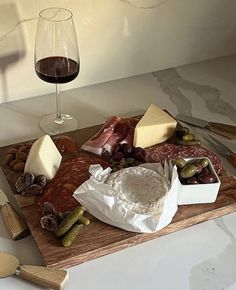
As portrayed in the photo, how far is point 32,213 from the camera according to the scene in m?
0.91

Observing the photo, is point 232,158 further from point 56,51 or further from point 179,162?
point 56,51

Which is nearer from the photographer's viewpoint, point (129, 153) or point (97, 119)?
point (129, 153)

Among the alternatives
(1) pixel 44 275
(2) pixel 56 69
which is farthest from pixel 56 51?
(1) pixel 44 275

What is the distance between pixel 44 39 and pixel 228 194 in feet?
1.49

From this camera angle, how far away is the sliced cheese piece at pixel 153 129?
1.05 meters

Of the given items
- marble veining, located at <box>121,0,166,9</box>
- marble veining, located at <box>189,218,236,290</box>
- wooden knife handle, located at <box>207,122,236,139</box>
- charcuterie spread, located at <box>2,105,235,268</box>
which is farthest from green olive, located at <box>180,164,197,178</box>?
marble veining, located at <box>121,0,166,9</box>

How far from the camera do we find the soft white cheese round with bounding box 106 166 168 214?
874mm

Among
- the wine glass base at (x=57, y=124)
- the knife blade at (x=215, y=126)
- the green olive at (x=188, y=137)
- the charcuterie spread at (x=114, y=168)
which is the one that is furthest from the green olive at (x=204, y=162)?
the wine glass base at (x=57, y=124)

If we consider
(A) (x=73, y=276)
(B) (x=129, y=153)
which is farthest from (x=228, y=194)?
(A) (x=73, y=276)

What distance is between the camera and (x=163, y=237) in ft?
3.00

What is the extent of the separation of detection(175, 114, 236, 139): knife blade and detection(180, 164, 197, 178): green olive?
10.0 inches

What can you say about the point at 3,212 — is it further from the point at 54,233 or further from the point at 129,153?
the point at 129,153

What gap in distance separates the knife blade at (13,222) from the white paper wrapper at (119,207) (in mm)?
102

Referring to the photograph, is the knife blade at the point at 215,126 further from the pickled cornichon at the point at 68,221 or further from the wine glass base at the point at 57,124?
the pickled cornichon at the point at 68,221
